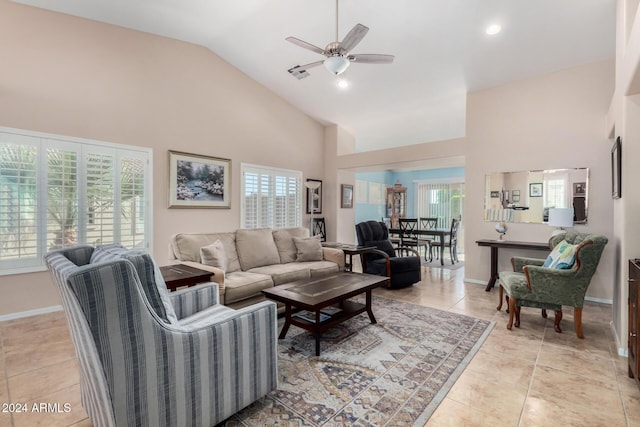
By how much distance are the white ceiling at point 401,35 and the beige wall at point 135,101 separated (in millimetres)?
242

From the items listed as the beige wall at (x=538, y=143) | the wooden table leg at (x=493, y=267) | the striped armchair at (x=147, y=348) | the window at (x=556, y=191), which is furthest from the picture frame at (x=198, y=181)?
the window at (x=556, y=191)

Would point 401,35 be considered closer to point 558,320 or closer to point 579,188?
point 579,188

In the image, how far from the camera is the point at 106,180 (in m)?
3.98

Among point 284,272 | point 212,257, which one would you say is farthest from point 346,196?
point 212,257

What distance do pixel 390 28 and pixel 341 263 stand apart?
319 cm

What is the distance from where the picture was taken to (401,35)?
12.8ft

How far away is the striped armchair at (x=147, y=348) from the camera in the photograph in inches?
49.1

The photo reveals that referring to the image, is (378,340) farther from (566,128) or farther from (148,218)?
(566,128)

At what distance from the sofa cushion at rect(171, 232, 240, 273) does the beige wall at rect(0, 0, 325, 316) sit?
1133mm

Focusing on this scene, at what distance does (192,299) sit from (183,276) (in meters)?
0.65

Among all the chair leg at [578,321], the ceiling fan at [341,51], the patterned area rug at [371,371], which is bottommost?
the patterned area rug at [371,371]

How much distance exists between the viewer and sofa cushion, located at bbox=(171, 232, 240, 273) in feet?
11.6

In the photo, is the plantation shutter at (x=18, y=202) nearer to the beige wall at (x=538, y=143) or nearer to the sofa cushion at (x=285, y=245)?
the sofa cushion at (x=285, y=245)

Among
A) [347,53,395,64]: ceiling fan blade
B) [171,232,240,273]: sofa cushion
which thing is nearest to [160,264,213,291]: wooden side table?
[171,232,240,273]: sofa cushion
